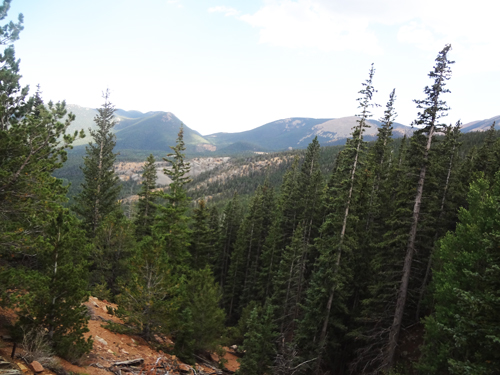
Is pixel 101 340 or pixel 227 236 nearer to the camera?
pixel 101 340

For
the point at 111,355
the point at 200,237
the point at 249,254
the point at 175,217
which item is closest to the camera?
the point at 111,355

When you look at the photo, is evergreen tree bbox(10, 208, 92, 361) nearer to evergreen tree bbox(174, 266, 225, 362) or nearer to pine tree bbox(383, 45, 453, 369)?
evergreen tree bbox(174, 266, 225, 362)

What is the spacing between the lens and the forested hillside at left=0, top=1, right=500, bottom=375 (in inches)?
350

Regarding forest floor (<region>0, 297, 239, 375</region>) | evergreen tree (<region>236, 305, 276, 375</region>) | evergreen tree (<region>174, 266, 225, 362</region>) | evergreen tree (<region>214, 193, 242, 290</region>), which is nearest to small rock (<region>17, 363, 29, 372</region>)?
forest floor (<region>0, 297, 239, 375</region>)

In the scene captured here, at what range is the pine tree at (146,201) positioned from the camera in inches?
1136

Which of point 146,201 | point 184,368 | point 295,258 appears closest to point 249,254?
point 295,258

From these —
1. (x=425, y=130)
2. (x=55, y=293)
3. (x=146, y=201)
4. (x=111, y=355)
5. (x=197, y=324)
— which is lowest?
(x=197, y=324)

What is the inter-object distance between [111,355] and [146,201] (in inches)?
757

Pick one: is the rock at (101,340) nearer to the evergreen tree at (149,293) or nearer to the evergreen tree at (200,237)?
the evergreen tree at (149,293)

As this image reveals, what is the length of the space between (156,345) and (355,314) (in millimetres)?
13743

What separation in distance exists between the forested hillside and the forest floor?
0.54m

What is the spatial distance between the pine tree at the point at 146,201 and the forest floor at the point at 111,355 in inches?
503

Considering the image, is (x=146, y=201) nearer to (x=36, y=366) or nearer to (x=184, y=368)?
(x=184, y=368)

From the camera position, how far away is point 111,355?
11727mm
